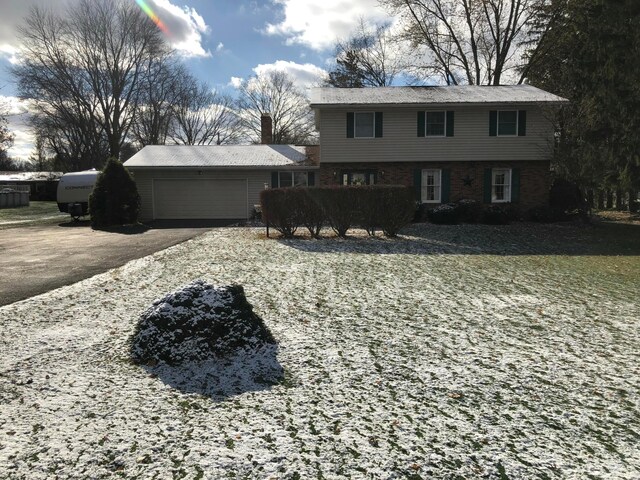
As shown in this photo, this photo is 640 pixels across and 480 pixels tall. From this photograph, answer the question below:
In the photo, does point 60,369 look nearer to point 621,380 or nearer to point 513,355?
point 513,355

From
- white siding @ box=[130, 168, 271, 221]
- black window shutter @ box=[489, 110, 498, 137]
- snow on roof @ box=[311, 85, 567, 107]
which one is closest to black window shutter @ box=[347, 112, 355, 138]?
snow on roof @ box=[311, 85, 567, 107]

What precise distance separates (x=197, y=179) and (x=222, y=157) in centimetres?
186

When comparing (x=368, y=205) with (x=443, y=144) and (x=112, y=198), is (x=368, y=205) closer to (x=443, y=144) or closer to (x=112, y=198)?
(x=443, y=144)

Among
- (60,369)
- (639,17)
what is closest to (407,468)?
(60,369)

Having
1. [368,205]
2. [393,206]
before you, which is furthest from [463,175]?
[368,205]

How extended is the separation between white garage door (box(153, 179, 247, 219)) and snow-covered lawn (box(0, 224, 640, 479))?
49.1 ft

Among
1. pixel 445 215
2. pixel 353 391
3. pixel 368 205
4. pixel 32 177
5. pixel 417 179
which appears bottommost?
pixel 353 391

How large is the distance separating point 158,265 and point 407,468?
8.10 metres

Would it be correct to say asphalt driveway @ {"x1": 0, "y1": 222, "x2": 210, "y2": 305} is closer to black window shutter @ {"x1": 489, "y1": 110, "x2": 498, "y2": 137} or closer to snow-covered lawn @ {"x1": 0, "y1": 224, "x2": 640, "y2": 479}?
snow-covered lawn @ {"x1": 0, "y1": 224, "x2": 640, "y2": 479}

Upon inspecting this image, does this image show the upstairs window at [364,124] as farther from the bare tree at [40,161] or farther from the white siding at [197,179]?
the bare tree at [40,161]

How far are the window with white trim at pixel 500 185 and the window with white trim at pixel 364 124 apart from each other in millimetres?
5750

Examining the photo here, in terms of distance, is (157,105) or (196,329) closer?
(196,329)

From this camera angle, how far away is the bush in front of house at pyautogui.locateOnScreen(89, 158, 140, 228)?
19344 millimetres

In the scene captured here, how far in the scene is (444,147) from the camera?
1989 cm
